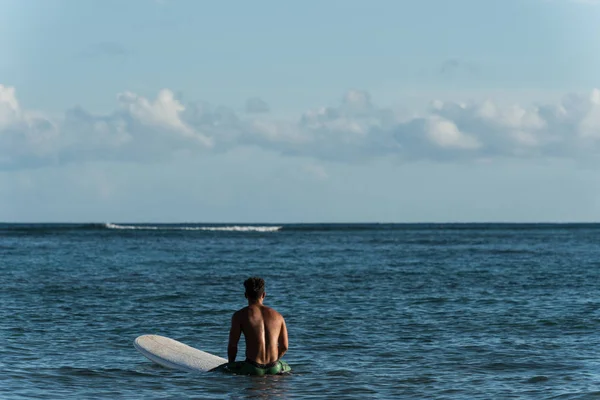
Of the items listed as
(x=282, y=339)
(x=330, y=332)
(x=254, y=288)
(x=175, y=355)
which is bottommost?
(x=330, y=332)

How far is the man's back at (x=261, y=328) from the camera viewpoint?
552 inches

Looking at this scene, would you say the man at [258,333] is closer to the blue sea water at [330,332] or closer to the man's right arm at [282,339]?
the man's right arm at [282,339]

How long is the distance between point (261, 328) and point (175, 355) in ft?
11.5

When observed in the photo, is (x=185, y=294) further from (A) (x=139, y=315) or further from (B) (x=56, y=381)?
(B) (x=56, y=381)

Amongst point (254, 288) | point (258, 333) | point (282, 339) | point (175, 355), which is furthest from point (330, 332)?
point (254, 288)

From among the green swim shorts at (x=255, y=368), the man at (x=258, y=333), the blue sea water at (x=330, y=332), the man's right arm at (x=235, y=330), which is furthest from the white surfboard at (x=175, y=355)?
the man's right arm at (x=235, y=330)

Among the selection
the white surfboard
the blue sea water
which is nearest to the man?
the blue sea water

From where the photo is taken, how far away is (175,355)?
17.0 m

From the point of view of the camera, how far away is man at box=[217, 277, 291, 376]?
14.0m

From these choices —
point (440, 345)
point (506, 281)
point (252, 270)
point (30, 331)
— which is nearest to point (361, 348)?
point (440, 345)

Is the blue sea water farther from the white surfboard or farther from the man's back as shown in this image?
the man's back

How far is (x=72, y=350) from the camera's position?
18.9m

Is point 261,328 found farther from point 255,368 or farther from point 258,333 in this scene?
point 255,368

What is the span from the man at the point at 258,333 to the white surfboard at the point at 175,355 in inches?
55.5
